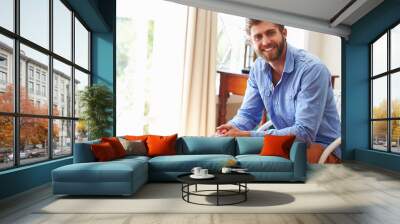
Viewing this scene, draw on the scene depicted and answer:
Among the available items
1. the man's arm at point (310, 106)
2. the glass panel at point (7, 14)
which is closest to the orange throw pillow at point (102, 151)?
the glass panel at point (7, 14)

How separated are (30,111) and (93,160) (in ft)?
3.63

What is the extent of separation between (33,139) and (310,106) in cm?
527

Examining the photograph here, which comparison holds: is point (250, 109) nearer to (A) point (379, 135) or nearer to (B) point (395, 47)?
(A) point (379, 135)

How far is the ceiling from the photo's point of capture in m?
7.35

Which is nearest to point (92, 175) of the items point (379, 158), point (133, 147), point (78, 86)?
point (133, 147)

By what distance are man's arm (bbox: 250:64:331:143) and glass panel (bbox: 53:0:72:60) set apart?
444cm

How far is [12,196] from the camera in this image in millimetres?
4781

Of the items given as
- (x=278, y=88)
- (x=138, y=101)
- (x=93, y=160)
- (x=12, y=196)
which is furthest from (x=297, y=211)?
(x=138, y=101)

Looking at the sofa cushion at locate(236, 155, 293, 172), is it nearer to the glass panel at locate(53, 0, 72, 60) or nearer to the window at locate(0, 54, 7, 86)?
the window at locate(0, 54, 7, 86)

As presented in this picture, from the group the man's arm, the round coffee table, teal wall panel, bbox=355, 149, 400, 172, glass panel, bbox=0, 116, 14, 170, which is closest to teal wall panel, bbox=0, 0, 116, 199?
glass panel, bbox=0, 116, 14, 170

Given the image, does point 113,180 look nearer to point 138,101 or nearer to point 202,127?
point 202,127

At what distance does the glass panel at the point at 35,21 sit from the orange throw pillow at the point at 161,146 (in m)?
2.23

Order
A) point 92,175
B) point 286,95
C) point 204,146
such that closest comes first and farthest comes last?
point 92,175
point 204,146
point 286,95

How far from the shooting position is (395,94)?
784 centimetres
